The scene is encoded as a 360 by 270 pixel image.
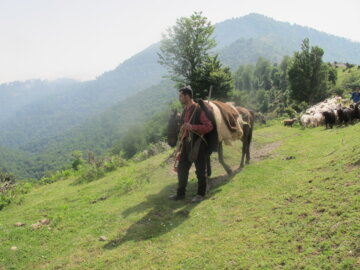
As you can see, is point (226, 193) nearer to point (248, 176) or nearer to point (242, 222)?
point (248, 176)

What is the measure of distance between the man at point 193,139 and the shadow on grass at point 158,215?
54cm

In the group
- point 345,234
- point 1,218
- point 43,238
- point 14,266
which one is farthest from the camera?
point 1,218

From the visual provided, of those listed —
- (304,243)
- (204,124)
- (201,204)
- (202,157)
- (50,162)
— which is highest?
(204,124)

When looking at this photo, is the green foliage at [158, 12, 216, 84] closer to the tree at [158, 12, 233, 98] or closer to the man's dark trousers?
the tree at [158, 12, 233, 98]

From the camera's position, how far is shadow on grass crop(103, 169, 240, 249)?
6.61m

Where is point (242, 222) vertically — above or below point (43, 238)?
above

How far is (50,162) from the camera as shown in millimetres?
169875

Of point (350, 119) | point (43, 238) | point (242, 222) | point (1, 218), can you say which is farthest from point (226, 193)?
point (350, 119)

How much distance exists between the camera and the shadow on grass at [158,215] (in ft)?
21.7

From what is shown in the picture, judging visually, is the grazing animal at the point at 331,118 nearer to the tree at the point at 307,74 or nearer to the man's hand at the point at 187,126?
the man's hand at the point at 187,126

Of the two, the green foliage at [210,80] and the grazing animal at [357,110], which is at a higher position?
the green foliage at [210,80]

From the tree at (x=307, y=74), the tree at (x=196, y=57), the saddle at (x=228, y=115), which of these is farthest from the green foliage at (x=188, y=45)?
the saddle at (x=228, y=115)

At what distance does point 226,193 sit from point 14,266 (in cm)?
529

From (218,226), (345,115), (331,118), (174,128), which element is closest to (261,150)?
(345,115)
